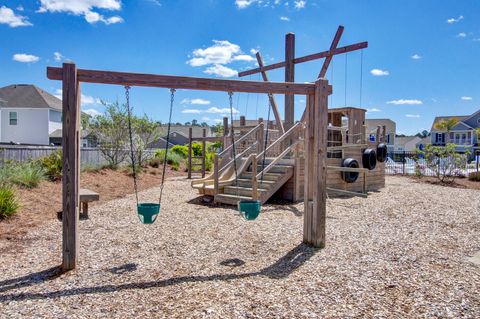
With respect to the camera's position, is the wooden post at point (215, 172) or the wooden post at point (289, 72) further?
the wooden post at point (289, 72)

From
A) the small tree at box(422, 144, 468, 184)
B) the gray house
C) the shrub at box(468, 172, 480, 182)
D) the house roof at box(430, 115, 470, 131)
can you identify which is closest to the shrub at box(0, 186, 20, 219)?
the small tree at box(422, 144, 468, 184)

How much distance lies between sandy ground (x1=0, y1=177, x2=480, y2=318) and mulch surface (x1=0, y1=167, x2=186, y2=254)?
0.26m

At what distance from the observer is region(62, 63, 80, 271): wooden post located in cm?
389

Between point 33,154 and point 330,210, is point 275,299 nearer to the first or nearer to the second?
point 330,210

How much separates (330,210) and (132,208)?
426 centimetres

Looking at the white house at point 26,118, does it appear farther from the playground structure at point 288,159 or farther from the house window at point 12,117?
the playground structure at point 288,159

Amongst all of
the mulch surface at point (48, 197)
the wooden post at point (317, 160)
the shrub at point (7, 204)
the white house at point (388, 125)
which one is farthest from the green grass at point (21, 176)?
the white house at point (388, 125)

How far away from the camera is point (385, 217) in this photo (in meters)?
7.36

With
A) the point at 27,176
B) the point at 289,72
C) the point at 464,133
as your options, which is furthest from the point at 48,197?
the point at 464,133

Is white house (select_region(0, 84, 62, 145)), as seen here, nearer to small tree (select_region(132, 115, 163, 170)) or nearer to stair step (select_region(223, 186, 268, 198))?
small tree (select_region(132, 115, 163, 170))

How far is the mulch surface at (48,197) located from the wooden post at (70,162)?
146 cm

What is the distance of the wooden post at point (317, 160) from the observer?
4922 millimetres

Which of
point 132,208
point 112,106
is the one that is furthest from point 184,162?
point 132,208

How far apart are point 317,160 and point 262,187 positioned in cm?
361
